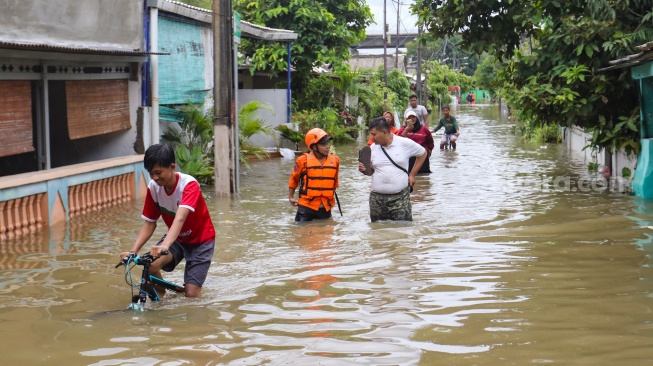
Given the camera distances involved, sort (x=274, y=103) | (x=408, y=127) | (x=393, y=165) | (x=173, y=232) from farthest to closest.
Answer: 1. (x=274, y=103)
2. (x=408, y=127)
3. (x=393, y=165)
4. (x=173, y=232)

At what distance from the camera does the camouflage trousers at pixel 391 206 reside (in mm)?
10802

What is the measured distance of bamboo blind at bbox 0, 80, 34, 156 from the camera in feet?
38.3

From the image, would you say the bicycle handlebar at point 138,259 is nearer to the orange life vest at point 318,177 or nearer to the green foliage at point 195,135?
the orange life vest at point 318,177

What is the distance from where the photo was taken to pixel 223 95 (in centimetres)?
1525

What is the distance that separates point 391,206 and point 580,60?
5680mm

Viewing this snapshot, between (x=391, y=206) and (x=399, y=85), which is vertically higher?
(x=399, y=85)

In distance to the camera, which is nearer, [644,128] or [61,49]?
[61,49]

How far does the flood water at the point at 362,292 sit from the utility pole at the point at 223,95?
6.59ft

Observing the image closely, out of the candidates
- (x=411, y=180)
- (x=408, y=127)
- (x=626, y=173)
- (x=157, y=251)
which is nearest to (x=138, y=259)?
(x=157, y=251)

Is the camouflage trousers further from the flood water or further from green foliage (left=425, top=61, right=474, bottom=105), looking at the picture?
green foliage (left=425, top=61, right=474, bottom=105)

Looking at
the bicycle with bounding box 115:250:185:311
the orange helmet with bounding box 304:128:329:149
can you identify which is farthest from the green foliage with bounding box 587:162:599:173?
the bicycle with bounding box 115:250:185:311

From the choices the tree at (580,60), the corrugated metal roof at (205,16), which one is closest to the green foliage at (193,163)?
the corrugated metal roof at (205,16)

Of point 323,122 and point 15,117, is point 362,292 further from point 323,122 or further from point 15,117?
point 323,122

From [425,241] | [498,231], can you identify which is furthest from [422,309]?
[498,231]
